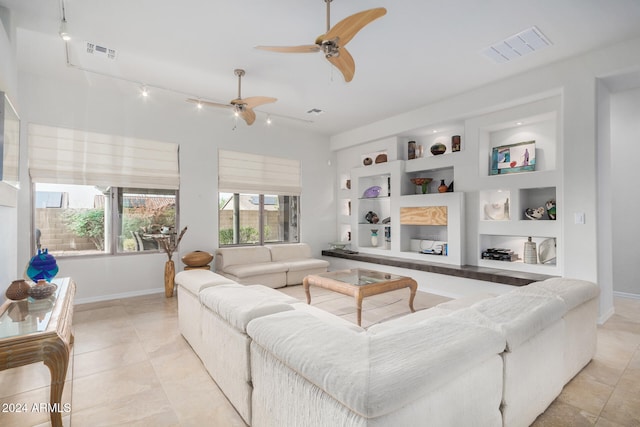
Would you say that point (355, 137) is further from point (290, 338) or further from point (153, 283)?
point (290, 338)

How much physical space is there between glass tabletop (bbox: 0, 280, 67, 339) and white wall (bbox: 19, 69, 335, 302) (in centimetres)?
242

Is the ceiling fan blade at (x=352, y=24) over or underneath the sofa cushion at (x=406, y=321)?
over

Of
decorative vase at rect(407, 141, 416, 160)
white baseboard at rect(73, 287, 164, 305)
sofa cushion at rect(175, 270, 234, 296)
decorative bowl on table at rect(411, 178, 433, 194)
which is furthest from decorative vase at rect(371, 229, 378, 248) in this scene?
sofa cushion at rect(175, 270, 234, 296)

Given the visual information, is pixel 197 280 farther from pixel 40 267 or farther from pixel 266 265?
pixel 266 265

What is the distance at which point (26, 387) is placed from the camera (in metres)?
2.32

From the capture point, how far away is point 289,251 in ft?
20.0

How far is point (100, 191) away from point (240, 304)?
13.2ft

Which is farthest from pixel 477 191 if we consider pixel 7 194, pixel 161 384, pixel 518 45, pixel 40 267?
pixel 7 194

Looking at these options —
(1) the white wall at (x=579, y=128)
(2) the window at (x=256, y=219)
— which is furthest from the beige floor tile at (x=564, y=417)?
(2) the window at (x=256, y=219)

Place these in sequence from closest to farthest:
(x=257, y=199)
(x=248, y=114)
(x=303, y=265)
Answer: (x=248, y=114), (x=303, y=265), (x=257, y=199)

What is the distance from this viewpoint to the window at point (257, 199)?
19.0ft

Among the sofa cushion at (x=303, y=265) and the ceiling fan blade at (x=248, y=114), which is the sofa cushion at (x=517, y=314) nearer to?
the ceiling fan blade at (x=248, y=114)

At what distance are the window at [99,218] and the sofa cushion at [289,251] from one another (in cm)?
179

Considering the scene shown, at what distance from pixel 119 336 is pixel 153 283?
6.05 feet
